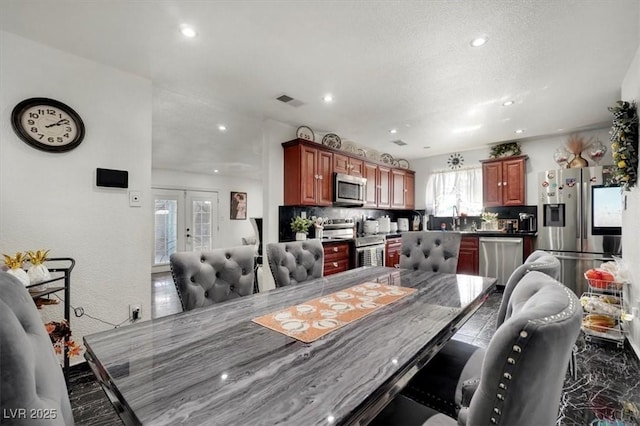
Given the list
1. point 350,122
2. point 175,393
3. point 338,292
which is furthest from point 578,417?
point 350,122

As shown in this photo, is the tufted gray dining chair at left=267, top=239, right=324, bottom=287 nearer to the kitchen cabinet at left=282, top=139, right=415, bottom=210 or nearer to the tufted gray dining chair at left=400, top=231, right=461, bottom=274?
the tufted gray dining chair at left=400, top=231, right=461, bottom=274

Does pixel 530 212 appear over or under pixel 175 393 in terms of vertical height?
over

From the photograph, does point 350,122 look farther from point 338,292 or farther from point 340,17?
point 338,292

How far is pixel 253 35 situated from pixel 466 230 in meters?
5.27

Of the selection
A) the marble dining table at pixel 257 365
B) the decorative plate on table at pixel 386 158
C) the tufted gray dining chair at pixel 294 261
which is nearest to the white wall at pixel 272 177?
the tufted gray dining chair at pixel 294 261

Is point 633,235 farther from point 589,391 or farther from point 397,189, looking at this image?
point 397,189

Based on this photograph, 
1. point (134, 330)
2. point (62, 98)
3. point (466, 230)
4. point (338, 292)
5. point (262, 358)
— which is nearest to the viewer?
point (262, 358)

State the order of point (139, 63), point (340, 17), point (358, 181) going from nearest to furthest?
point (340, 17)
point (139, 63)
point (358, 181)

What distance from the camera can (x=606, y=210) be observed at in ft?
12.2

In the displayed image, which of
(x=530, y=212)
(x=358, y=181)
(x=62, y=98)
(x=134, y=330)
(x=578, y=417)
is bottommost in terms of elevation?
(x=578, y=417)

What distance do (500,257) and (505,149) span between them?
6.45 feet

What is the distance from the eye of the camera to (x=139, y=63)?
2479 millimetres

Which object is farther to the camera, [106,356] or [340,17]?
[340,17]

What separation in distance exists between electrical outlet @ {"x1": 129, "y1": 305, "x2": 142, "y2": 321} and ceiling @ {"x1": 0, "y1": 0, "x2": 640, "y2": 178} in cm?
218
